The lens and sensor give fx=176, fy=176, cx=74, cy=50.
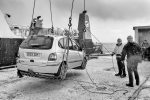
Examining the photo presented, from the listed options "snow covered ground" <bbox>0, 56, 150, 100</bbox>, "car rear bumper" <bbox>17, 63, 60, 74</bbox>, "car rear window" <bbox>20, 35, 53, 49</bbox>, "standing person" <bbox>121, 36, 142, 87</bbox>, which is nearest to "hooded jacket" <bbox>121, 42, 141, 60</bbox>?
"standing person" <bbox>121, 36, 142, 87</bbox>

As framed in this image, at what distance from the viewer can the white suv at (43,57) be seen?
17.7 ft

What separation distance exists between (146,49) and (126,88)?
10.3 metres

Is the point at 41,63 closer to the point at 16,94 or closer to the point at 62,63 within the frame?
the point at 62,63

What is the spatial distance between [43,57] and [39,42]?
1.99ft

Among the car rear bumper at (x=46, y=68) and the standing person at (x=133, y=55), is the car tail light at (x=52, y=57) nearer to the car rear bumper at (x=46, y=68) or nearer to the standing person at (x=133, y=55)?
the car rear bumper at (x=46, y=68)

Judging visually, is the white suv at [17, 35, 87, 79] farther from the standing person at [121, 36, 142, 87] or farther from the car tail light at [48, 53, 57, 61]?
the standing person at [121, 36, 142, 87]

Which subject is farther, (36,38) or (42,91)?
(36,38)

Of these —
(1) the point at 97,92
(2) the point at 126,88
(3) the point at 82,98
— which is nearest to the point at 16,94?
(3) the point at 82,98

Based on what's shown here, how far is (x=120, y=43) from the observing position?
7.83 meters

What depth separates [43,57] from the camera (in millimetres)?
5473

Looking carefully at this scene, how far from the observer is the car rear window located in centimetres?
565

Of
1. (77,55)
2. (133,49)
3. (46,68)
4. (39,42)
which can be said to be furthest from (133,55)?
(39,42)

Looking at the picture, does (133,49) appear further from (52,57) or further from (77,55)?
(52,57)

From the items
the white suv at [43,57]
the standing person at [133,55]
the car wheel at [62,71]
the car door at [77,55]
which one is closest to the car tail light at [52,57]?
the white suv at [43,57]
